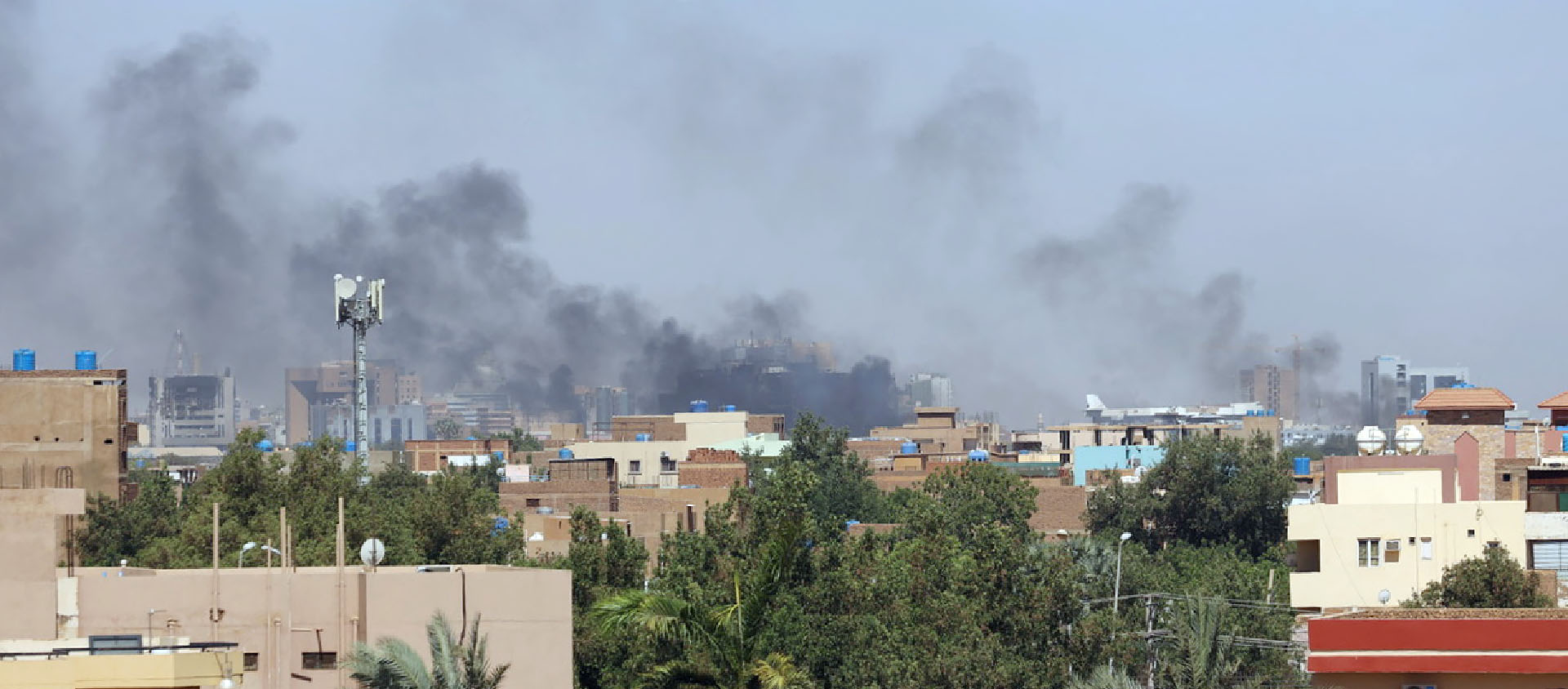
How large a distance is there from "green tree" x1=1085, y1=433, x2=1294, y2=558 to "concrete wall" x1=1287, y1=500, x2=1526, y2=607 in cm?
2788

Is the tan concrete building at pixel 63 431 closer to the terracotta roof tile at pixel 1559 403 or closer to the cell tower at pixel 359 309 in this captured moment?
the cell tower at pixel 359 309

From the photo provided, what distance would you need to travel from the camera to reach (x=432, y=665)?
24.8 metres

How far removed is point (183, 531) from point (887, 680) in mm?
20144

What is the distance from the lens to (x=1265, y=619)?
1576 inches

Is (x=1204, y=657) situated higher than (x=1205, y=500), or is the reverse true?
(x=1205, y=500)

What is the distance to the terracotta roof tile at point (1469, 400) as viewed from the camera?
51719 millimetres

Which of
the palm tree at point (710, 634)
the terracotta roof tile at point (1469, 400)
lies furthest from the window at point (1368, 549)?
the palm tree at point (710, 634)

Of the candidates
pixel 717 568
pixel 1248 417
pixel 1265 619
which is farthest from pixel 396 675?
pixel 1248 417

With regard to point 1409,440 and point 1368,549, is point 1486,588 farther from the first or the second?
point 1409,440

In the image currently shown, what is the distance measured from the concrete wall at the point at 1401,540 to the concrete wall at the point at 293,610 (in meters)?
16.9

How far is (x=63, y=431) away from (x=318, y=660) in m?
33.8

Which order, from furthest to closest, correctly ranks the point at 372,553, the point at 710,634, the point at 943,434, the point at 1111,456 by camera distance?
the point at 943,434 < the point at 1111,456 < the point at 372,553 < the point at 710,634

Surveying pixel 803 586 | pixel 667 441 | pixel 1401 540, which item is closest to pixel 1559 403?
pixel 1401 540

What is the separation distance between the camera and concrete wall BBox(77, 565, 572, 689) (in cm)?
2686
